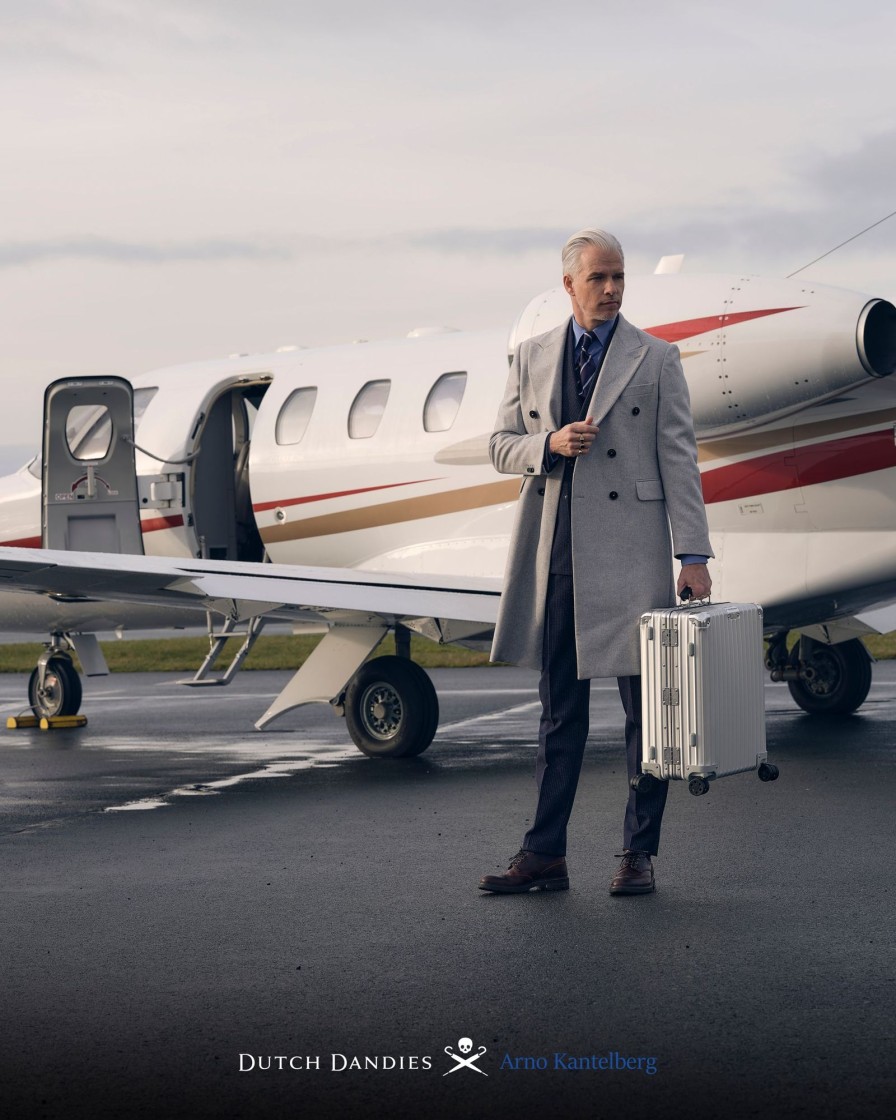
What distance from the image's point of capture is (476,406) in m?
11.8

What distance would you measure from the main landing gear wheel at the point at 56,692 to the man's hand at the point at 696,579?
31.8ft

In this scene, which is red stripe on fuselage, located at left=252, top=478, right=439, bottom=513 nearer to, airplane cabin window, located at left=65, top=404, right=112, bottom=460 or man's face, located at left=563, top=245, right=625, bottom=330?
airplane cabin window, located at left=65, top=404, right=112, bottom=460

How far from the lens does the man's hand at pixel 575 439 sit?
571 centimetres

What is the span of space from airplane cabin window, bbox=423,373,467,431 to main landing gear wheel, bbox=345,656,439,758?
77.3 inches

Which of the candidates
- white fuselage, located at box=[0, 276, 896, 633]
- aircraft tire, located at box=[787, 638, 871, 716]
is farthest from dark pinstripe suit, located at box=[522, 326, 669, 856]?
aircraft tire, located at box=[787, 638, 871, 716]

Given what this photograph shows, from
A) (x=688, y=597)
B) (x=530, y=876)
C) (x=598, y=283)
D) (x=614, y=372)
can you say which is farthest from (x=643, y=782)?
(x=598, y=283)

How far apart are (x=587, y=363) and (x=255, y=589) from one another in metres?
4.63

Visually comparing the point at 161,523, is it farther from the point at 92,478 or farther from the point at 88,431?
the point at 88,431

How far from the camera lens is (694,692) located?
18.5 ft

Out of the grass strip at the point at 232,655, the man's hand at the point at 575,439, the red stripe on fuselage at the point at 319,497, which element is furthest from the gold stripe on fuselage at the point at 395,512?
the grass strip at the point at 232,655

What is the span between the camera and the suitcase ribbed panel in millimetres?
5668

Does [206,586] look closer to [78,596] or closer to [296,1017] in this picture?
[78,596]

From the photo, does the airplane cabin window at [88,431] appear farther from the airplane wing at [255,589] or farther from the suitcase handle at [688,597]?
the suitcase handle at [688,597]

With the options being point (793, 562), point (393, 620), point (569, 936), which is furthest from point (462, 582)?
point (569, 936)
